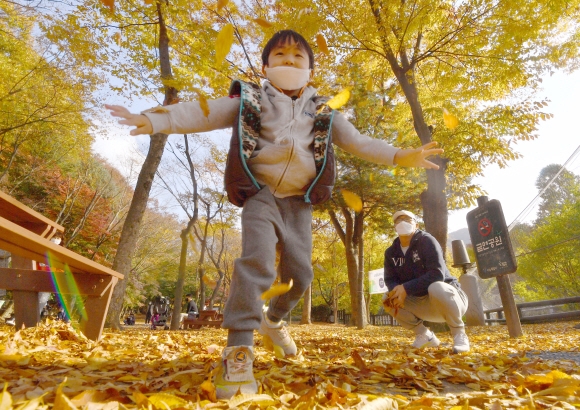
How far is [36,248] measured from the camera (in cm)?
226

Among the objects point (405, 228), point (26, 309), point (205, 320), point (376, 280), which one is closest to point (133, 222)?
point (26, 309)

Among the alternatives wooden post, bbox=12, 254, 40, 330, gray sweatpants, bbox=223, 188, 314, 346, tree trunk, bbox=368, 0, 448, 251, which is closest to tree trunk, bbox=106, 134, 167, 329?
wooden post, bbox=12, 254, 40, 330

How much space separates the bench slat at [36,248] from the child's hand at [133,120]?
30.8 inches

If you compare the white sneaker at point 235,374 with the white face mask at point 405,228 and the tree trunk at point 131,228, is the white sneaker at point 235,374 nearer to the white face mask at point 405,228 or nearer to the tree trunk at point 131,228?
the white face mask at point 405,228

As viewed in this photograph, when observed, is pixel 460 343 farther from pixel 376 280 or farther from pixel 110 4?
pixel 376 280

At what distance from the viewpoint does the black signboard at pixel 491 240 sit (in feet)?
16.2

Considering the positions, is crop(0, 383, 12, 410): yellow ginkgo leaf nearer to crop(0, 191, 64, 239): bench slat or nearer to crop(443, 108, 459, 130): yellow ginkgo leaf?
crop(0, 191, 64, 239): bench slat

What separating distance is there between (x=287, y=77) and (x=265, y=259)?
1089 millimetres

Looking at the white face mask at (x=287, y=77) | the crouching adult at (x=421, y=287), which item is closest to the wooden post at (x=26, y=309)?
the white face mask at (x=287, y=77)

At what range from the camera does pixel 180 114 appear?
184cm

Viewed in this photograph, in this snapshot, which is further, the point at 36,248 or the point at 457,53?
the point at 457,53

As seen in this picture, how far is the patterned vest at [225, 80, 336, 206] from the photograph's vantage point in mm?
1803

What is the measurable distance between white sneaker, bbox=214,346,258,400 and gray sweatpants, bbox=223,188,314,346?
0.06m

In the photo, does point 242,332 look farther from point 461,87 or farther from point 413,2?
point 461,87
